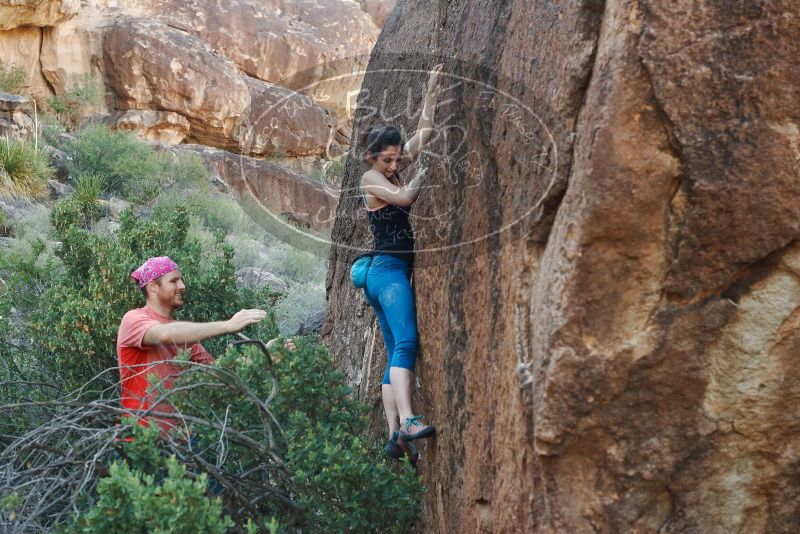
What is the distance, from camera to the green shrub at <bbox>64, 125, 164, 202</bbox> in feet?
51.9

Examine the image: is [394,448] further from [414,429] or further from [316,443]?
[316,443]

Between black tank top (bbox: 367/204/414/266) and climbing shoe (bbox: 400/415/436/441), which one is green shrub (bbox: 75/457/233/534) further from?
black tank top (bbox: 367/204/414/266)

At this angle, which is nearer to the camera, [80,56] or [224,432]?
[224,432]

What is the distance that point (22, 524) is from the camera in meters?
4.13

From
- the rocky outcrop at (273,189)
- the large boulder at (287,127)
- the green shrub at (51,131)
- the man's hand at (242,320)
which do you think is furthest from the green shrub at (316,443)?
the large boulder at (287,127)

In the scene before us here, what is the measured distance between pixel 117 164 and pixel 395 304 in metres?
12.4

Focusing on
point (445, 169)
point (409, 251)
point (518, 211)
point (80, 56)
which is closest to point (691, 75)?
point (518, 211)

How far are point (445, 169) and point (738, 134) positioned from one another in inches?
68.4

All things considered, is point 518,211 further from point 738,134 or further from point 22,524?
point 22,524

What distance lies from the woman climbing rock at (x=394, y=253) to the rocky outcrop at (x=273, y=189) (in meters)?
13.9

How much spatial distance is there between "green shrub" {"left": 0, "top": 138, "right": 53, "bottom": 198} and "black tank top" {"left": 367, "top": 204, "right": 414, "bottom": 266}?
10.2m

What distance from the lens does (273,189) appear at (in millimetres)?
19031

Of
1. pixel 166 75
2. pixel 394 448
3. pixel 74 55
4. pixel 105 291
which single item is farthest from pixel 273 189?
pixel 394 448

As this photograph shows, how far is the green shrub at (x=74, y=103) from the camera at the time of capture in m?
19.0
